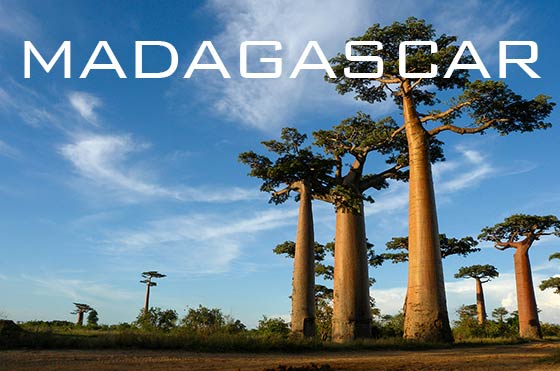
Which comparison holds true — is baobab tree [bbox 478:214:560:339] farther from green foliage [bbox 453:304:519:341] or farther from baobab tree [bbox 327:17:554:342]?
baobab tree [bbox 327:17:554:342]

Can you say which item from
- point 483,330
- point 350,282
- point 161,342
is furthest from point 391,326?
point 161,342

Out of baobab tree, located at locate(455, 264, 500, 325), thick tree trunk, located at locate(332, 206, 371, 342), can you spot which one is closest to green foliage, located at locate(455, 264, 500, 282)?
baobab tree, located at locate(455, 264, 500, 325)

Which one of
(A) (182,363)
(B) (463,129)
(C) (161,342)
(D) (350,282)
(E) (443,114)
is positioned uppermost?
(E) (443,114)

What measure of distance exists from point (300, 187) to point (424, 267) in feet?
21.5

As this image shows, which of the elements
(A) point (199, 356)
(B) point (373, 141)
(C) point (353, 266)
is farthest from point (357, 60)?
(A) point (199, 356)

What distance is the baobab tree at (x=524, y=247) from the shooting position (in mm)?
24625

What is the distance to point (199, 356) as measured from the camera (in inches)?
327

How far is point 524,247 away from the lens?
25609mm

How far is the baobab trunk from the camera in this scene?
17578mm

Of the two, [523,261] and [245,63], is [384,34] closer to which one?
[245,63]

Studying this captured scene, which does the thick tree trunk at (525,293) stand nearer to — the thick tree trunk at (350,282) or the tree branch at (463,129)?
the thick tree trunk at (350,282)

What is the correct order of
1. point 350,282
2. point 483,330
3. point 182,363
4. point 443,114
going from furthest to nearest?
point 483,330 → point 350,282 → point 443,114 → point 182,363

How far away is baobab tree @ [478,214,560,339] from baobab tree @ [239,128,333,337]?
37.0 feet

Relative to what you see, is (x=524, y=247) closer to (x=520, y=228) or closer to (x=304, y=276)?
(x=520, y=228)
